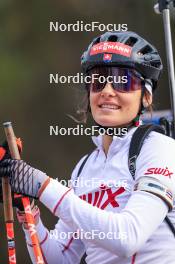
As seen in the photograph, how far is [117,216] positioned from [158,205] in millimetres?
184

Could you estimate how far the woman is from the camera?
3201mm

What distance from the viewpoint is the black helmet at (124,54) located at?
369 centimetres

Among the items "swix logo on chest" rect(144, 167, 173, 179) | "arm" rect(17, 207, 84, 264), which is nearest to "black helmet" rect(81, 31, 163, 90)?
"swix logo on chest" rect(144, 167, 173, 179)

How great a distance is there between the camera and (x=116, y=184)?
136 inches

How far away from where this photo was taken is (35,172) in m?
3.26

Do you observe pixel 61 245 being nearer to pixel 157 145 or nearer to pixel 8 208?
pixel 8 208

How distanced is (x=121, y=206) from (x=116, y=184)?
0.11 m

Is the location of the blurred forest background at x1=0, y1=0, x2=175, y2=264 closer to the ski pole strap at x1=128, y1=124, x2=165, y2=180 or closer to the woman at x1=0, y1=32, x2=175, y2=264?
the woman at x1=0, y1=32, x2=175, y2=264

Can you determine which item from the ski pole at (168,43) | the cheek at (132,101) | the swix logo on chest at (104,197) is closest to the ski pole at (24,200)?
the swix logo on chest at (104,197)

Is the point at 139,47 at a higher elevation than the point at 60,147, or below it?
higher

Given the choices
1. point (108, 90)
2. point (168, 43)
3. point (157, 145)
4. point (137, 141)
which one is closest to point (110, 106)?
point (108, 90)

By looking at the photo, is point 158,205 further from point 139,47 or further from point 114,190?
point 139,47

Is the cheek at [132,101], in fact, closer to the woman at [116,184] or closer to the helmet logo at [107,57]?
the woman at [116,184]

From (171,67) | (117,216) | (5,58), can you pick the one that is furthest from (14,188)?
(5,58)
